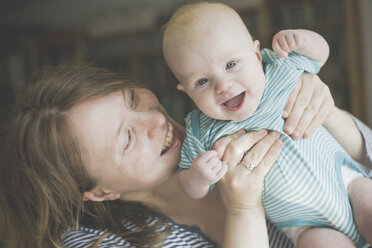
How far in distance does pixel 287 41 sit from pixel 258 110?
0.20m

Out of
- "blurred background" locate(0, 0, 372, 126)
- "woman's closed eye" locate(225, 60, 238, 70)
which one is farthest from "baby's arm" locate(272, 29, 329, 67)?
"blurred background" locate(0, 0, 372, 126)

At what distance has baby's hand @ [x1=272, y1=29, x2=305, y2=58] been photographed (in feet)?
2.97

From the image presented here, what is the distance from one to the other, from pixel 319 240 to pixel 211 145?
387mm

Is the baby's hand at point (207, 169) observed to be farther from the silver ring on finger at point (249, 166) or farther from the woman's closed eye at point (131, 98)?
the woman's closed eye at point (131, 98)

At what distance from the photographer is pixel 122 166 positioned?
104 cm

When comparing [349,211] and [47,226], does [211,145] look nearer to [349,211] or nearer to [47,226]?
[349,211]

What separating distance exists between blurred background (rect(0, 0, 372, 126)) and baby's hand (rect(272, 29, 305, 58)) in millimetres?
1657

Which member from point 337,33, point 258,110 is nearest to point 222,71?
point 258,110

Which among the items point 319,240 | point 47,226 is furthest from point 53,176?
point 319,240

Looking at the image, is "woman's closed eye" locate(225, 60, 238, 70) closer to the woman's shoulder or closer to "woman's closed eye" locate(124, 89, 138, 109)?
"woman's closed eye" locate(124, 89, 138, 109)

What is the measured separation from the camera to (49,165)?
102 centimetres

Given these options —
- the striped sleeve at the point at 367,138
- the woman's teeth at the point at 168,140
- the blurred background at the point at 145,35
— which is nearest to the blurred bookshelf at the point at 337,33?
the blurred background at the point at 145,35

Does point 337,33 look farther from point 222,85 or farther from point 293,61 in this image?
point 222,85

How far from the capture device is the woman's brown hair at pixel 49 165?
103cm
